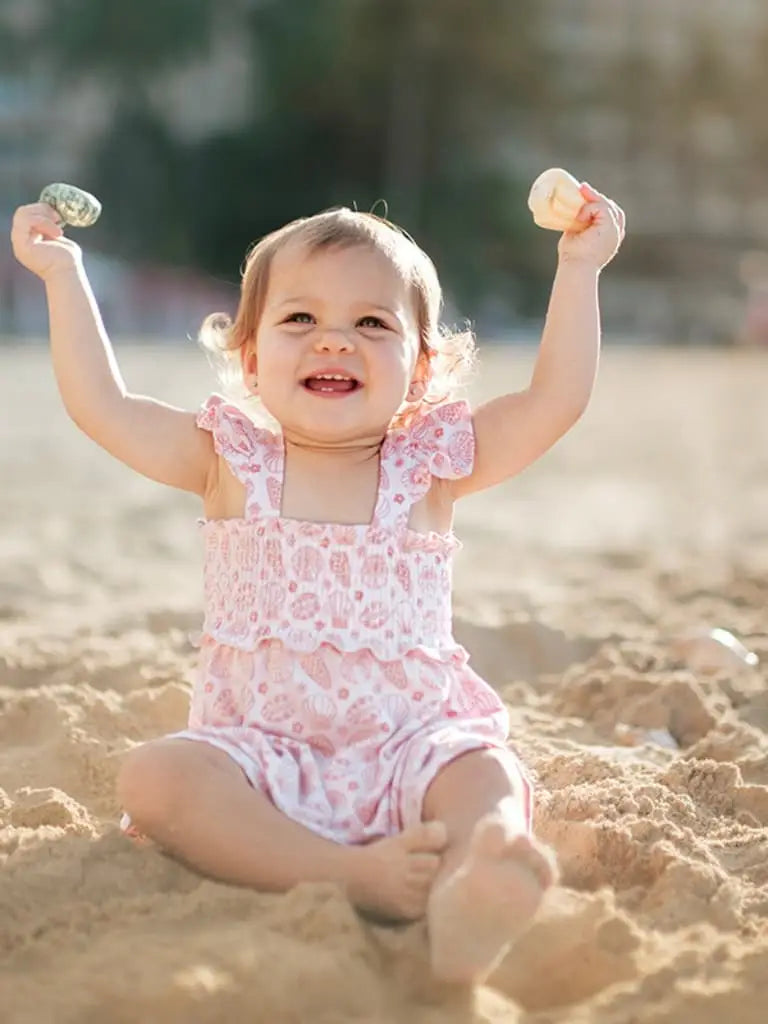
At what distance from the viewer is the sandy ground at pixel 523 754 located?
4.84 feet

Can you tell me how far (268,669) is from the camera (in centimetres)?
197

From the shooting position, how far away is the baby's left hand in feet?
7.05

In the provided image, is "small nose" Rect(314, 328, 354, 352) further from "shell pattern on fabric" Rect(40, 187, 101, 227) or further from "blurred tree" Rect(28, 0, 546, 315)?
"blurred tree" Rect(28, 0, 546, 315)

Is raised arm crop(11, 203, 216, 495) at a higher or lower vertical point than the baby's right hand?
lower

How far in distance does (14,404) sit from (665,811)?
7.31 meters

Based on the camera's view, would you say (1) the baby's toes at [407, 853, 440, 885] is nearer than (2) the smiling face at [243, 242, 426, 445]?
Yes

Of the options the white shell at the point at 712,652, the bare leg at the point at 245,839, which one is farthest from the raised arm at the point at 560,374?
the white shell at the point at 712,652

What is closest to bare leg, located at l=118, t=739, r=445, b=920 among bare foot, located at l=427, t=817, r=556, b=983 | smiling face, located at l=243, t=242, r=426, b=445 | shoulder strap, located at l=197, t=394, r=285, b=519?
bare foot, located at l=427, t=817, r=556, b=983

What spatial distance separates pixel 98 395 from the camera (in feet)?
6.81

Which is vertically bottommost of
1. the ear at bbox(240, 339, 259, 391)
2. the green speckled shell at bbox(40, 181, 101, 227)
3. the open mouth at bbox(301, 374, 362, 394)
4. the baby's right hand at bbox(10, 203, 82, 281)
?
the open mouth at bbox(301, 374, 362, 394)

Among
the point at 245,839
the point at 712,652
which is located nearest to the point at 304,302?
the point at 245,839

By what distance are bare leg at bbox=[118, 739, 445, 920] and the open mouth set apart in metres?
0.52

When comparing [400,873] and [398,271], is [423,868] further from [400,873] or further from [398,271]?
[398,271]

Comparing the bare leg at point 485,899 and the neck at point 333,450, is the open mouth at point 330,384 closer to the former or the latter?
the neck at point 333,450
